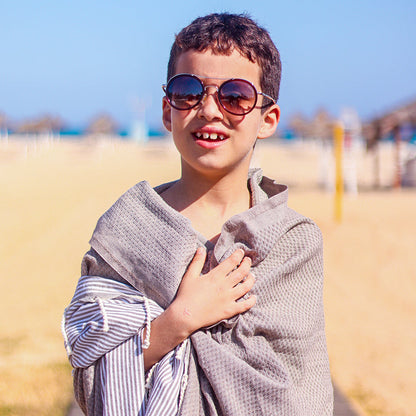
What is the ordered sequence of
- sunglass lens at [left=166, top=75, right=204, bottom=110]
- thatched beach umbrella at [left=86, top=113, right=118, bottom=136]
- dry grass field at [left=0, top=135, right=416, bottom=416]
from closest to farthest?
1. sunglass lens at [left=166, top=75, right=204, bottom=110]
2. dry grass field at [left=0, top=135, right=416, bottom=416]
3. thatched beach umbrella at [left=86, top=113, right=118, bottom=136]

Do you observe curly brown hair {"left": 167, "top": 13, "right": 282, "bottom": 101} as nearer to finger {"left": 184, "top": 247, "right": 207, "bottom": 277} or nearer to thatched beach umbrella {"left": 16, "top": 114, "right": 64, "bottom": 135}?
finger {"left": 184, "top": 247, "right": 207, "bottom": 277}

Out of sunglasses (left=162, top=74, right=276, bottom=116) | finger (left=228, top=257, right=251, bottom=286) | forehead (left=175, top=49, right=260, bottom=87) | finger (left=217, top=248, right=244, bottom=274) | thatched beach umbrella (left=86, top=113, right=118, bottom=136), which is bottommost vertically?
thatched beach umbrella (left=86, top=113, right=118, bottom=136)

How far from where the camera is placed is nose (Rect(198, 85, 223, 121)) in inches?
65.8

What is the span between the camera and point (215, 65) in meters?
1.68

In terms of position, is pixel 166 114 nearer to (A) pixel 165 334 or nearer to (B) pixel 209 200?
(B) pixel 209 200

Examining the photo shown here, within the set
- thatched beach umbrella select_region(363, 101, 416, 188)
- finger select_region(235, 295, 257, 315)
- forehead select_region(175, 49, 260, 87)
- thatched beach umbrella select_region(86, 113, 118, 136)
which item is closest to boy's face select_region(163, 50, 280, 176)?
forehead select_region(175, 49, 260, 87)

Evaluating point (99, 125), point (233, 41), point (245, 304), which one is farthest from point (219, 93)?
point (99, 125)

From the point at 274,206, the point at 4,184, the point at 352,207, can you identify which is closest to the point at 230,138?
the point at 274,206

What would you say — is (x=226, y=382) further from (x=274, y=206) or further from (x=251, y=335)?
(x=274, y=206)

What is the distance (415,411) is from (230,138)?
9.87 ft

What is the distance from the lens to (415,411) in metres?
4.03

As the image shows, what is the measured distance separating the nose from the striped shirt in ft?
1.66

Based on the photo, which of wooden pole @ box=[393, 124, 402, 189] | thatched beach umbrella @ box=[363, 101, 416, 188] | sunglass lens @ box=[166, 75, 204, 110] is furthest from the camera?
thatched beach umbrella @ box=[363, 101, 416, 188]

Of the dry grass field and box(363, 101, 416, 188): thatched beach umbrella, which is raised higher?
box(363, 101, 416, 188): thatched beach umbrella
